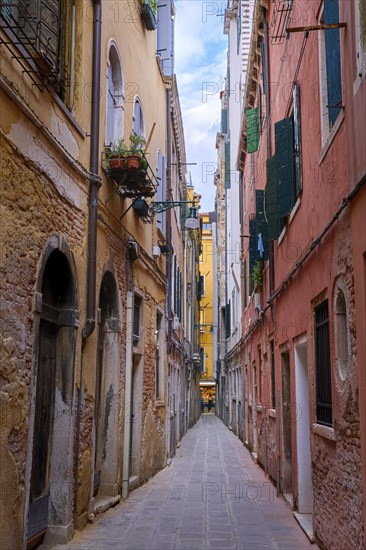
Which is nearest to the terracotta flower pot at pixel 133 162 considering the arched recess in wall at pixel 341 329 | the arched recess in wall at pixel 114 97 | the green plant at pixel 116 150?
the green plant at pixel 116 150

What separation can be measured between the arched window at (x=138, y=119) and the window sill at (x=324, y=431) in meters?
6.19

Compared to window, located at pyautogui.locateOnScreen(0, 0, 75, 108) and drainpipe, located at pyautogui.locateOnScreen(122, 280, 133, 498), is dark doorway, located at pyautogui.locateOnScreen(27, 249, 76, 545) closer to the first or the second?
window, located at pyautogui.locateOnScreen(0, 0, 75, 108)

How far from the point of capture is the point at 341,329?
5.82 m

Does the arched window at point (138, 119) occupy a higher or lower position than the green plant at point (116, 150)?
higher

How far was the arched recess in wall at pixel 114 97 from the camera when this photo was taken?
9.23m

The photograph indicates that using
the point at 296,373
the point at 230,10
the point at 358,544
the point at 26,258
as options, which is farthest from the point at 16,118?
the point at 230,10

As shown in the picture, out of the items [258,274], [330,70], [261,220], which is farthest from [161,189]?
[330,70]

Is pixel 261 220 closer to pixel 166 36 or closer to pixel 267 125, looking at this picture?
pixel 267 125

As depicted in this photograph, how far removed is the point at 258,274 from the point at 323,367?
6.65 metres

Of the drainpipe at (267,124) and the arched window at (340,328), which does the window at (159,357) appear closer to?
the drainpipe at (267,124)

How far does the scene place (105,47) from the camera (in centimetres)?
862

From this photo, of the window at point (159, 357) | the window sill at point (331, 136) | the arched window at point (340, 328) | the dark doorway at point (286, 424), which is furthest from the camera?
the window at point (159, 357)

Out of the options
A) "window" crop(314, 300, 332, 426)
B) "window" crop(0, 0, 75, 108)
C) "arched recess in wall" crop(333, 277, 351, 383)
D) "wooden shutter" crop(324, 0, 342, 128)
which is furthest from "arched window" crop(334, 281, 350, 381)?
"window" crop(0, 0, 75, 108)

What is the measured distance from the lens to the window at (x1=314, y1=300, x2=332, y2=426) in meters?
6.45
